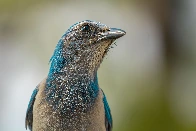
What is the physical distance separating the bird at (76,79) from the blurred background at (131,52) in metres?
2.03

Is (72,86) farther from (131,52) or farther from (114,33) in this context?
(131,52)

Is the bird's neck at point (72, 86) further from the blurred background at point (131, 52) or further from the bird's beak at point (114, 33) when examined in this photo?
the blurred background at point (131, 52)

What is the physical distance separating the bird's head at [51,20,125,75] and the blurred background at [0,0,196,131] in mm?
2034

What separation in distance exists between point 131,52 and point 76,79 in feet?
8.79

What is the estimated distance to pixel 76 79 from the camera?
1457 mm

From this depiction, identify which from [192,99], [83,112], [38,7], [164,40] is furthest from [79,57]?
[38,7]

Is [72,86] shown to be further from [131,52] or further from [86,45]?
[131,52]

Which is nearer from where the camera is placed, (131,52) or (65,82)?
(65,82)

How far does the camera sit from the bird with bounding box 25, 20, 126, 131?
4.72ft

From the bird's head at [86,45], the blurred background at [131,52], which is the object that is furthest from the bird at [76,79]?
the blurred background at [131,52]

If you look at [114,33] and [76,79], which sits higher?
[114,33]

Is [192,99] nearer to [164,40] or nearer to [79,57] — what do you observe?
[164,40]

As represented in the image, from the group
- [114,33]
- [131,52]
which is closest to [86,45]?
[114,33]

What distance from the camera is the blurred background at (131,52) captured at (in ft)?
12.3
